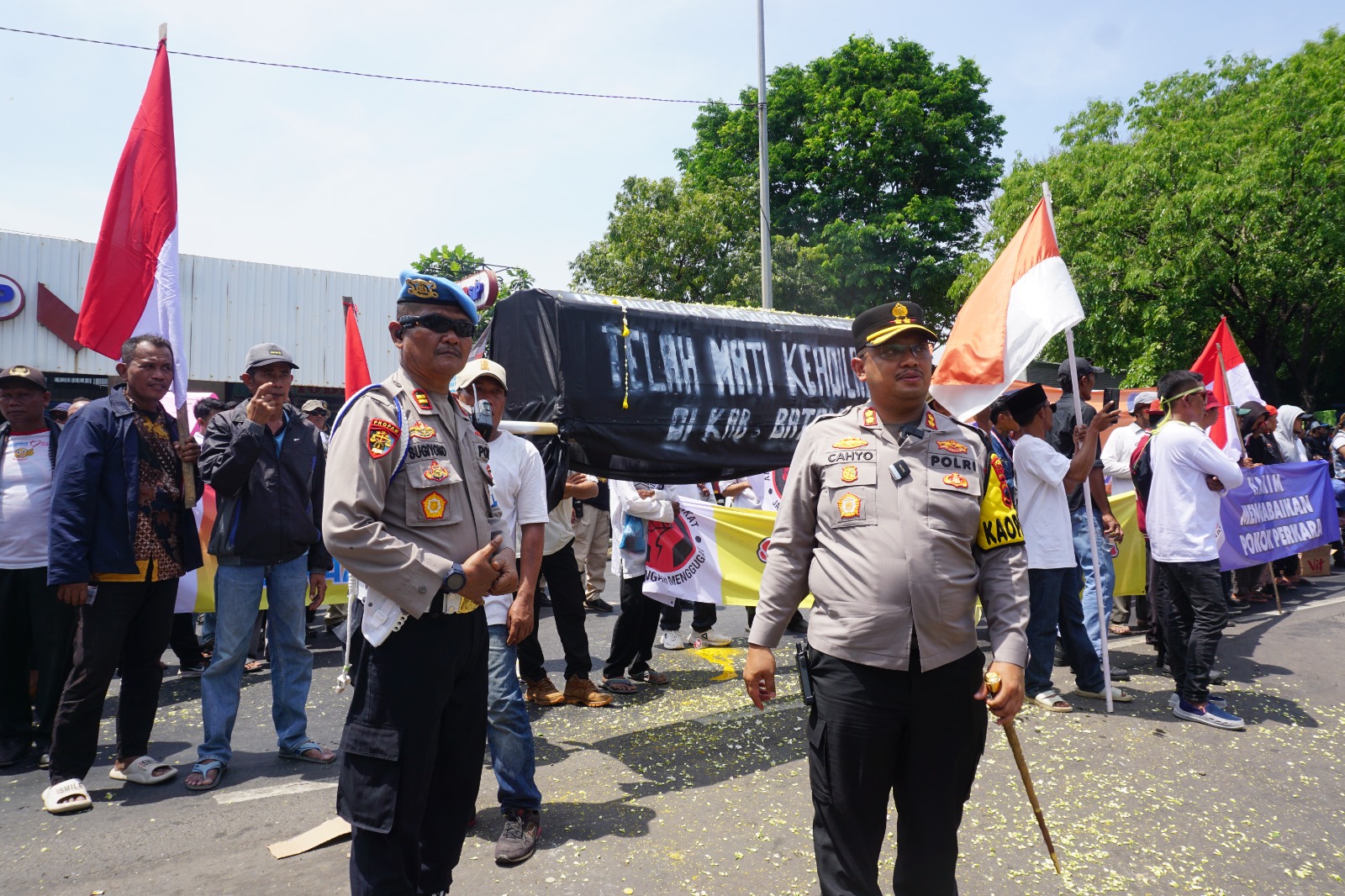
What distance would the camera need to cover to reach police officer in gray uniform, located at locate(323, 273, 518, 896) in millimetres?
2631

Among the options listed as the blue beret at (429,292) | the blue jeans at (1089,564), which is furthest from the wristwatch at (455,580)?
the blue jeans at (1089,564)

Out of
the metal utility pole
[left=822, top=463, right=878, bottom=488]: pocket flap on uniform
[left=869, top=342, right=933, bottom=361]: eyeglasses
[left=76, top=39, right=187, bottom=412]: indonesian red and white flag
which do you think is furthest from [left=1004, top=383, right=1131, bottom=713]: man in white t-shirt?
the metal utility pole

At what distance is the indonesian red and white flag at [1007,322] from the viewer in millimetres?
5242

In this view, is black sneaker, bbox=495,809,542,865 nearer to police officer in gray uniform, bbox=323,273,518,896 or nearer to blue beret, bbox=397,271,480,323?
police officer in gray uniform, bbox=323,273,518,896

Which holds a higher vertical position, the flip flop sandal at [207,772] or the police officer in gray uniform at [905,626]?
the police officer in gray uniform at [905,626]

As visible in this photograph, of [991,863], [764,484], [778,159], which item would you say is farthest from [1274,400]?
[991,863]

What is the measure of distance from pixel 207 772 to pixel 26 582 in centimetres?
166

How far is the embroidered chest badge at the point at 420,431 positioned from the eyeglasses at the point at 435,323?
317 mm

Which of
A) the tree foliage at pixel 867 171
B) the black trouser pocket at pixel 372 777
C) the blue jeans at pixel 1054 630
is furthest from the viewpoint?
the tree foliage at pixel 867 171

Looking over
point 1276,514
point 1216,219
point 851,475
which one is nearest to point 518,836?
point 851,475

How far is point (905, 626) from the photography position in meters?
2.67

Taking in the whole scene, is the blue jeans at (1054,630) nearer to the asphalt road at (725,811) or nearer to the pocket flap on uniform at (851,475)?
the asphalt road at (725,811)

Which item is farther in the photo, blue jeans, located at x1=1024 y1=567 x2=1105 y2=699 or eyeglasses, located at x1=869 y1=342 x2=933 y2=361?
blue jeans, located at x1=1024 y1=567 x2=1105 y2=699

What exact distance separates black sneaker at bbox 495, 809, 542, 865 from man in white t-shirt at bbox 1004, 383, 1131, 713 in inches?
137
